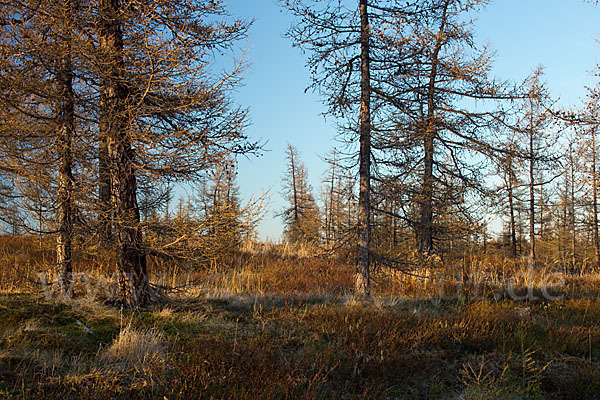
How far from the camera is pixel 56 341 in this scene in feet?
14.6

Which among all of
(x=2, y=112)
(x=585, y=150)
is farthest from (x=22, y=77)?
(x=585, y=150)

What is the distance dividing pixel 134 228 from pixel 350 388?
4.11m

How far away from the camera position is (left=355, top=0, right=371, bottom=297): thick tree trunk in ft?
26.8

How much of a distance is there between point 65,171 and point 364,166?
6222mm

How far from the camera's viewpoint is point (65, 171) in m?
7.56

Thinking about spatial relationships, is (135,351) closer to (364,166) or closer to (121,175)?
(121,175)

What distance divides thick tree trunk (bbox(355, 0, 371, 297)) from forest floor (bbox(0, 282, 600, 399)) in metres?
1.45

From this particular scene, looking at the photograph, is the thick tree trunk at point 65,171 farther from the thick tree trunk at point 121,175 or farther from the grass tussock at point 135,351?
the grass tussock at point 135,351

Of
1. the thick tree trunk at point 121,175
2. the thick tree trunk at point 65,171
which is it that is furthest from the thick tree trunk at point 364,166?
the thick tree trunk at point 65,171

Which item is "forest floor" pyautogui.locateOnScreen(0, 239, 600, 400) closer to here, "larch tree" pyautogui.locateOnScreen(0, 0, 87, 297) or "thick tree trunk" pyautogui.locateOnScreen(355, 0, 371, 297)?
"thick tree trunk" pyautogui.locateOnScreen(355, 0, 371, 297)

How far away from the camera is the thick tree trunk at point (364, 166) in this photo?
816 cm

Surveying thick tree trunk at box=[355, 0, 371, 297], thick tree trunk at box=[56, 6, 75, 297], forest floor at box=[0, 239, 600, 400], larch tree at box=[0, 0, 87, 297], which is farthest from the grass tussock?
thick tree trunk at box=[355, 0, 371, 297]

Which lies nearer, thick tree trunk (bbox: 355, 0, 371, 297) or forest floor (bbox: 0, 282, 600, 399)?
forest floor (bbox: 0, 282, 600, 399)

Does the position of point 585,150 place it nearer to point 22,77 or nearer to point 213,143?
point 213,143
